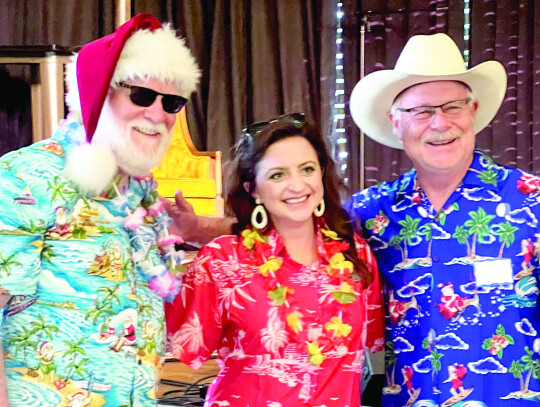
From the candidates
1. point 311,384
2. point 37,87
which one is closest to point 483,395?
point 311,384

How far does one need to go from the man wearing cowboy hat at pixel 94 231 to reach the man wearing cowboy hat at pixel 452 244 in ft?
2.33

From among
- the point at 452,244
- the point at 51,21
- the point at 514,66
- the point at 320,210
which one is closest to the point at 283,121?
the point at 320,210

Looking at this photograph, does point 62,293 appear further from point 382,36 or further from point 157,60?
point 382,36

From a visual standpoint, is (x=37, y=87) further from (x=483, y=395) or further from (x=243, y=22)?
(x=483, y=395)

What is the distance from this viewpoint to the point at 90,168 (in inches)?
61.9

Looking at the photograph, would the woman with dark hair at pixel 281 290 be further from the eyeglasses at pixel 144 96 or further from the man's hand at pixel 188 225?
the eyeglasses at pixel 144 96

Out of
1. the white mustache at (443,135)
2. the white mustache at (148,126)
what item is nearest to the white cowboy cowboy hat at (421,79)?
the white mustache at (443,135)

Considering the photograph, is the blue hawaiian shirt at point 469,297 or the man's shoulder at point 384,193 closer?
the blue hawaiian shirt at point 469,297

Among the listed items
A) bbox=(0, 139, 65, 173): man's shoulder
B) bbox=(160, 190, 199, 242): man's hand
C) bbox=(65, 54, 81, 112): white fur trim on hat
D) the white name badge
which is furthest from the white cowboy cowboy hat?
bbox=(0, 139, 65, 173): man's shoulder

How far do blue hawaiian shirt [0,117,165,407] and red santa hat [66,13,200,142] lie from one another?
4.7 inches

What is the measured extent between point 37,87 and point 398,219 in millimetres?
3062

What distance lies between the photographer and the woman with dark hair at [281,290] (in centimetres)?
186

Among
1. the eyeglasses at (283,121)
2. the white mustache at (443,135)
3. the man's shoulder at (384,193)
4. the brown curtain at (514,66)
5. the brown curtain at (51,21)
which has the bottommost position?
the man's shoulder at (384,193)

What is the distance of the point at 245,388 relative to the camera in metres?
1.88
